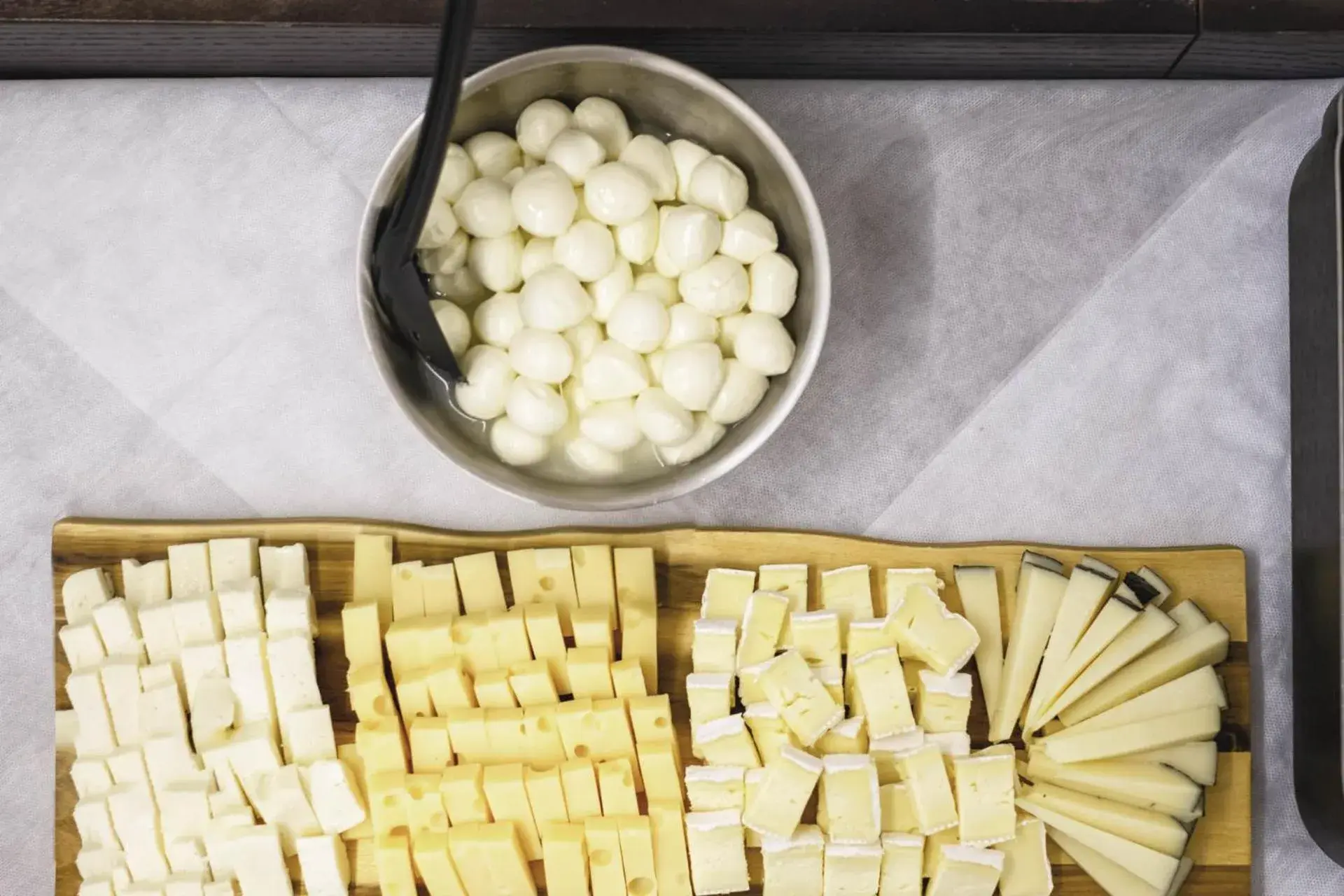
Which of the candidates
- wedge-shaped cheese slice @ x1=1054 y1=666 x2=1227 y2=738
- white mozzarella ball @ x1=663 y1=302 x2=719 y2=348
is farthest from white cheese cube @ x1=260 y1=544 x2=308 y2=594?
wedge-shaped cheese slice @ x1=1054 y1=666 x2=1227 y2=738

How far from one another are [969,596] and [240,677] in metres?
0.75

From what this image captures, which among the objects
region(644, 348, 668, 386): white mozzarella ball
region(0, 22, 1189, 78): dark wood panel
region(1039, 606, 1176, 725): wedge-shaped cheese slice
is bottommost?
region(1039, 606, 1176, 725): wedge-shaped cheese slice

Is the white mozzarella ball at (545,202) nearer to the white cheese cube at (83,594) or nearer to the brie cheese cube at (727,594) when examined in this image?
the brie cheese cube at (727,594)

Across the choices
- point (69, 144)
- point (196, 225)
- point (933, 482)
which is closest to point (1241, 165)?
point (933, 482)

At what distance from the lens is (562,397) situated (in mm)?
1054

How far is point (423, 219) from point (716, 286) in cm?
28

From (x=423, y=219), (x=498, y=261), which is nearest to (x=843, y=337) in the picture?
(x=498, y=261)

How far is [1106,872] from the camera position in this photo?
44.8 inches

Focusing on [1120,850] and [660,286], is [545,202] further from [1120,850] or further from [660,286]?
[1120,850]

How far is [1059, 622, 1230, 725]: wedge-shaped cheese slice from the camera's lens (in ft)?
3.79

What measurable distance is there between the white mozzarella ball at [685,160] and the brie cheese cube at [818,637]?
0.43 m

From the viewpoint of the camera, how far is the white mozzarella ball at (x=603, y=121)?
41.8 inches

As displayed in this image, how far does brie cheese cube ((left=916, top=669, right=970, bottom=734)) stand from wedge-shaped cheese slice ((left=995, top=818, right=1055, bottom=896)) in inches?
4.6

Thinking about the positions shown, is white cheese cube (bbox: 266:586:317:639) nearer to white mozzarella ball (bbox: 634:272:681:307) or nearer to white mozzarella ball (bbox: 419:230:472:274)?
white mozzarella ball (bbox: 419:230:472:274)
